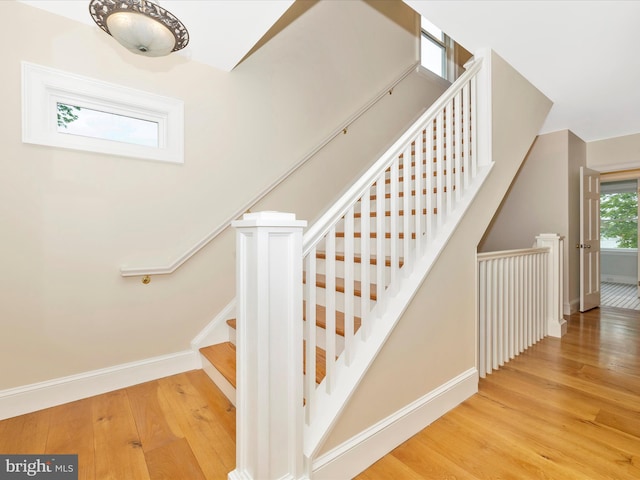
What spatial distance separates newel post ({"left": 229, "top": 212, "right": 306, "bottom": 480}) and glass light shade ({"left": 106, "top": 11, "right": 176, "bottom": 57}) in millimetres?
1023

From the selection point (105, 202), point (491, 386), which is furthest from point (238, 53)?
point (491, 386)

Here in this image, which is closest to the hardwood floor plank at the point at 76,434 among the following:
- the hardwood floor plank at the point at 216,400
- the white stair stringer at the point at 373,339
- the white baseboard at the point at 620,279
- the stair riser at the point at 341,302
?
the hardwood floor plank at the point at 216,400

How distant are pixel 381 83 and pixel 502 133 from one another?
5.60 ft

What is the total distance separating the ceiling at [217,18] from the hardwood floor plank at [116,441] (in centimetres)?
225

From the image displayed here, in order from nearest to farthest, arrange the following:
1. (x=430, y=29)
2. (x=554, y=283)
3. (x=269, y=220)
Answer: (x=269, y=220) < (x=554, y=283) < (x=430, y=29)

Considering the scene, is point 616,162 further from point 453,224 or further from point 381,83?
point 453,224

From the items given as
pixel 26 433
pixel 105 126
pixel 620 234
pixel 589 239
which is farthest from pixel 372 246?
pixel 620 234

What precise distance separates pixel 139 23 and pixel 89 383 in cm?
206

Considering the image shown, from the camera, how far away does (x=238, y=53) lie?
222 centimetres

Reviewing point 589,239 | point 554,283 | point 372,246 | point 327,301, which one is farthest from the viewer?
point 589,239

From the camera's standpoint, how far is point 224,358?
2.15 metres

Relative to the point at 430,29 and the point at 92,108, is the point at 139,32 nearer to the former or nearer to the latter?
the point at 92,108

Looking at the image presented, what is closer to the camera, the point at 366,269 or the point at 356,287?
the point at 366,269

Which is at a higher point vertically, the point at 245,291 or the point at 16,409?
the point at 245,291
